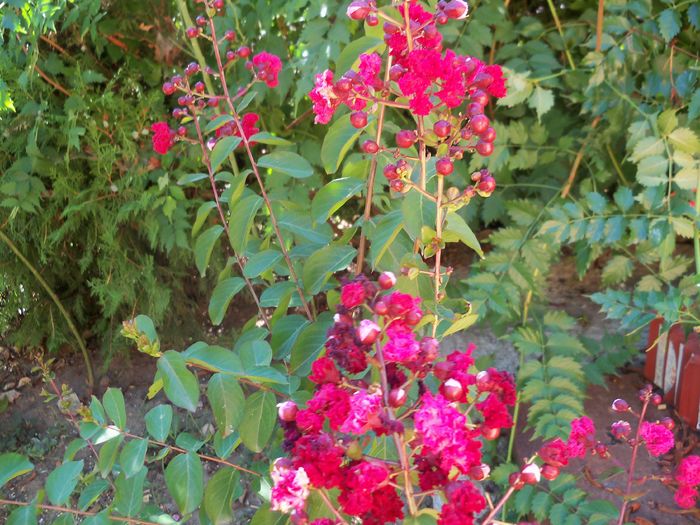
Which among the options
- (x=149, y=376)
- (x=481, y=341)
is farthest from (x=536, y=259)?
(x=149, y=376)

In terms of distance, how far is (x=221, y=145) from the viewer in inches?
44.9

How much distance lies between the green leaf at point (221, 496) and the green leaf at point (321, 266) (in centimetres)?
31

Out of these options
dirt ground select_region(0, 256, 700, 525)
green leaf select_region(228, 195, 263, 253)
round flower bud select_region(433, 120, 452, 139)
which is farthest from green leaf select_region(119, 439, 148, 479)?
dirt ground select_region(0, 256, 700, 525)

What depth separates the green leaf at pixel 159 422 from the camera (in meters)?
0.98

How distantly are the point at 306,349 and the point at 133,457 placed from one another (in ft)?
0.94

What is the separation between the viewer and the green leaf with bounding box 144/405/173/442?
3.22ft

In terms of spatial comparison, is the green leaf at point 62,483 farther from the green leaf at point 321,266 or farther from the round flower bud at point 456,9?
the round flower bud at point 456,9

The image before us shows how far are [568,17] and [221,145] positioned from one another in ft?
5.37

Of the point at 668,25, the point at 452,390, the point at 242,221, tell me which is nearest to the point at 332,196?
the point at 242,221

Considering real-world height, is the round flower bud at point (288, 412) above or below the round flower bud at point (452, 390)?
below

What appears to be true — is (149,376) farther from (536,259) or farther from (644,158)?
(644,158)

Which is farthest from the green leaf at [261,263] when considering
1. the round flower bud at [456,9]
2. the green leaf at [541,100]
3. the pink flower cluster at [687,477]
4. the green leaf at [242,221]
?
the green leaf at [541,100]

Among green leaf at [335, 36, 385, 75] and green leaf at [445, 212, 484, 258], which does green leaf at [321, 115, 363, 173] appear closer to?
green leaf at [335, 36, 385, 75]

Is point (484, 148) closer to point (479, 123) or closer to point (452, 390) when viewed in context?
point (479, 123)
